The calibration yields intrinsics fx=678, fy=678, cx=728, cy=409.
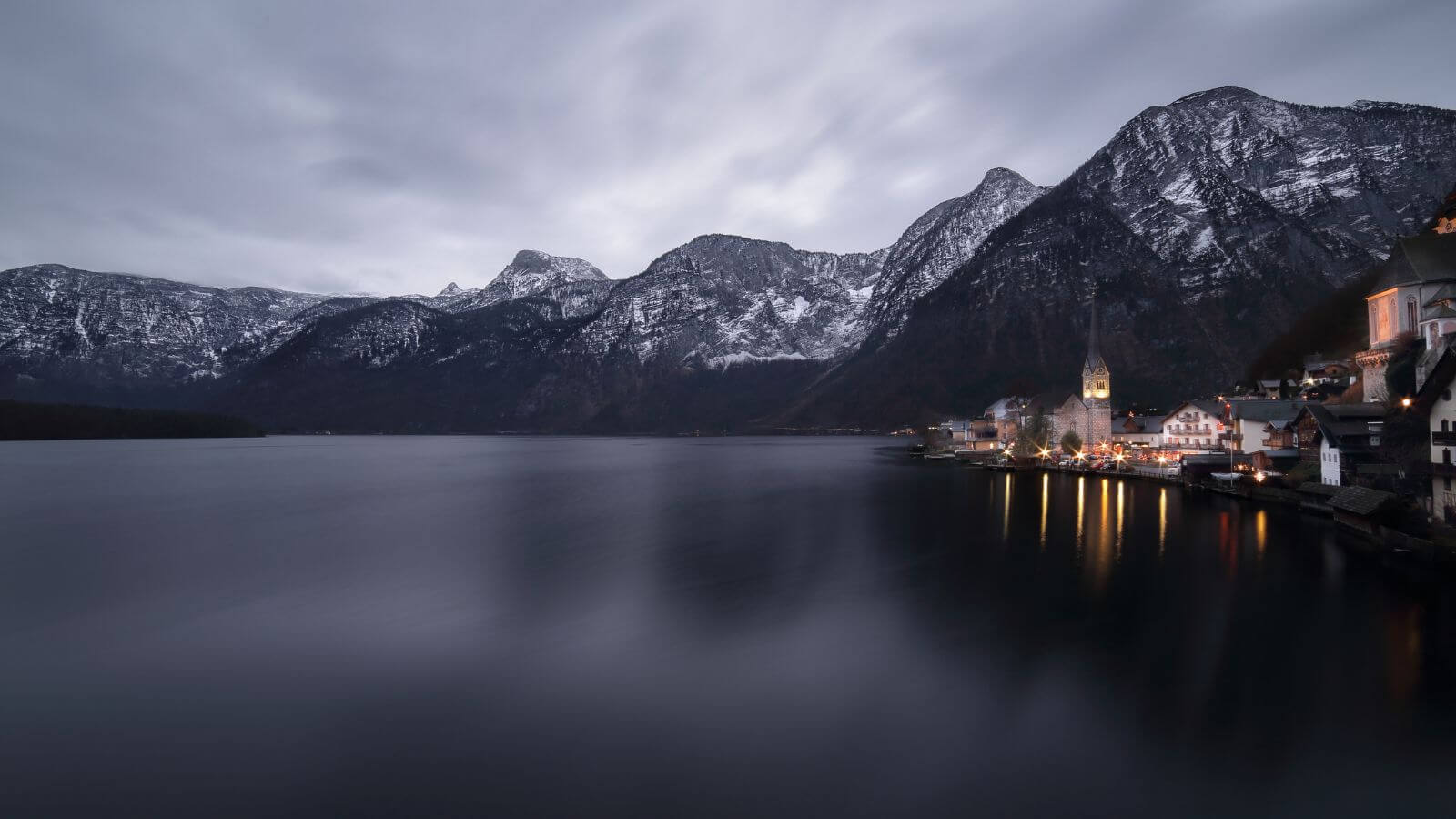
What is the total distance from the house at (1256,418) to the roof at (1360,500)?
71.5 feet

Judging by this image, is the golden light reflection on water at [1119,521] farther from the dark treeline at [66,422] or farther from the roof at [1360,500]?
the dark treeline at [66,422]

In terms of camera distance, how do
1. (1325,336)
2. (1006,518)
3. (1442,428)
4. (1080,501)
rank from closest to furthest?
(1442,428) < (1006,518) < (1080,501) < (1325,336)

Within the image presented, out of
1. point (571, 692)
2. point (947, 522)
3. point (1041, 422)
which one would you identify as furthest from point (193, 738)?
point (1041, 422)

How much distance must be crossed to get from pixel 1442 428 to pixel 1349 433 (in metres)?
13.7

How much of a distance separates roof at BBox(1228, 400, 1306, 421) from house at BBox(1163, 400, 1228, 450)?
39.9 feet

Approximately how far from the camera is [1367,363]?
51438mm

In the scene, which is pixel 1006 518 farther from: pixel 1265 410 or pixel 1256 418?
pixel 1265 410

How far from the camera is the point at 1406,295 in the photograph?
4894 centimetres

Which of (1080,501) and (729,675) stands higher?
(1080,501)

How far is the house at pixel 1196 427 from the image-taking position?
73812 millimetres

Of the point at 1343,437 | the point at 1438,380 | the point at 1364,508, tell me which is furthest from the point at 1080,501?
the point at 1438,380

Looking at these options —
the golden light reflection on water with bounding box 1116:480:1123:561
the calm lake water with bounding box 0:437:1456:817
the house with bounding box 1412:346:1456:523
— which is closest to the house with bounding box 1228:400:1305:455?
the golden light reflection on water with bounding box 1116:480:1123:561

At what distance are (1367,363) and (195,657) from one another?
72056 millimetres

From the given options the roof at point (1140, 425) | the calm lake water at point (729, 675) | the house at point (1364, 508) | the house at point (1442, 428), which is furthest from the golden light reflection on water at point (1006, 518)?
the roof at point (1140, 425)
